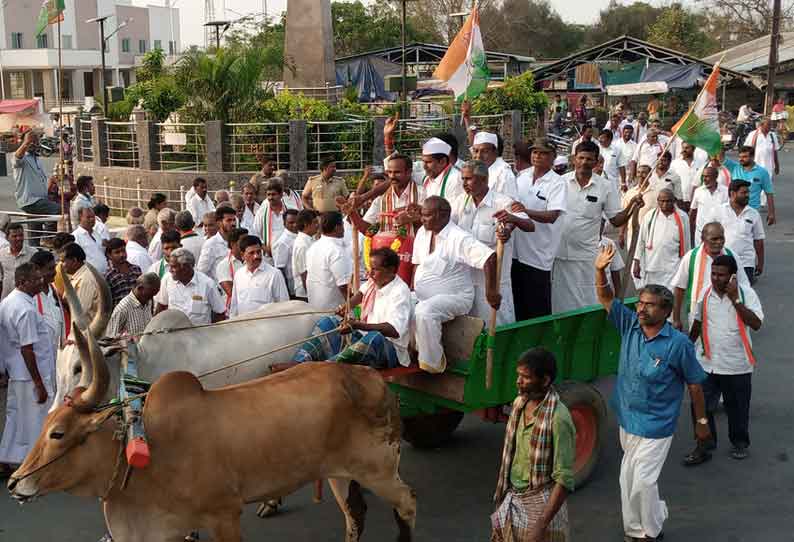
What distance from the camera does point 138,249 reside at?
981 centimetres

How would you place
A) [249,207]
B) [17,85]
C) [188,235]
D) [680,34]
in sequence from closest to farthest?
[188,235]
[249,207]
[680,34]
[17,85]

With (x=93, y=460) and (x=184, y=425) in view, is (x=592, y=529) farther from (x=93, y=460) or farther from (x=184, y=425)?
(x=93, y=460)

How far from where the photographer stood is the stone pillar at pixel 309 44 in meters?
23.7

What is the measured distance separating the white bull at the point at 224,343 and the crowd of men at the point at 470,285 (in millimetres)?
184

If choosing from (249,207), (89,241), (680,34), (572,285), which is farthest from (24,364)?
(680,34)

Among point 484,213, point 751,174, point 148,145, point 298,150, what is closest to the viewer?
point 484,213

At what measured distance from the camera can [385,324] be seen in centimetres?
625

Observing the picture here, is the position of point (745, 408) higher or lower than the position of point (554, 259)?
lower

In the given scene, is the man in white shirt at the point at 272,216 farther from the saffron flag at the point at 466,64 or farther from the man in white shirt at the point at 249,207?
the saffron flag at the point at 466,64

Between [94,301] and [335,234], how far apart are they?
220cm

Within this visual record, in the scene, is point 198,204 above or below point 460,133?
below

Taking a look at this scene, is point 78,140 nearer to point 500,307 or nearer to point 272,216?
point 272,216

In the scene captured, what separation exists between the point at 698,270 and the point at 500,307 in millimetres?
2009

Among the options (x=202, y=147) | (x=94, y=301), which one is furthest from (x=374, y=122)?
(x=94, y=301)
